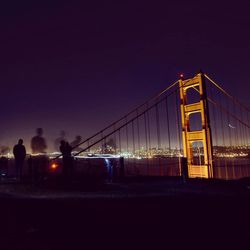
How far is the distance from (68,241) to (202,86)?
15848 millimetres

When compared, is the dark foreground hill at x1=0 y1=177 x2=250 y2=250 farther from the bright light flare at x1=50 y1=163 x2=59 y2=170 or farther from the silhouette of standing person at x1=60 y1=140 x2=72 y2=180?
the bright light flare at x1=50 y1=163 x2=59 y2=170

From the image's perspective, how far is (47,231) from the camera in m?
4.55

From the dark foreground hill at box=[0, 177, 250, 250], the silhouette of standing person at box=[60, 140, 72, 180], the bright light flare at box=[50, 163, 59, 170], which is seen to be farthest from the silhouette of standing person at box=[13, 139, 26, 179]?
the dark foreground hill at box=[0, 177, 250, 250]

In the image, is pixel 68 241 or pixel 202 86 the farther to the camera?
pixel 202 86

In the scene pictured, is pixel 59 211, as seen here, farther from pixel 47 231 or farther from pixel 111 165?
pixel 111 165

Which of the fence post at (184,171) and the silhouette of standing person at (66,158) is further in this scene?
the silhouette of standing person at (66,158)

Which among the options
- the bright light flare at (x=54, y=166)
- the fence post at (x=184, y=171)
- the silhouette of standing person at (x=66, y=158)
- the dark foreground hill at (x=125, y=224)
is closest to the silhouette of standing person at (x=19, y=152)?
the bright light flare at (x=54, y=166)

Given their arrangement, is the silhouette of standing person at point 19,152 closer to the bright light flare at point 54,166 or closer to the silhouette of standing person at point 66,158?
the bright light flare at point 54,166

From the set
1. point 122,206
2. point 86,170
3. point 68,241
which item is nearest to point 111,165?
point 86,170

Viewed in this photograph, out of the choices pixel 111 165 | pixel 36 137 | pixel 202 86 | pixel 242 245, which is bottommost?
pixel 242 245

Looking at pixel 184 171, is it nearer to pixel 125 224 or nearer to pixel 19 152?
pixel 19 152

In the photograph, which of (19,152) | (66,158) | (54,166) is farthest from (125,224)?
(54,166)

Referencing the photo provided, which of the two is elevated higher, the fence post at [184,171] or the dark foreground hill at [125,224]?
the fence post at [184,171]

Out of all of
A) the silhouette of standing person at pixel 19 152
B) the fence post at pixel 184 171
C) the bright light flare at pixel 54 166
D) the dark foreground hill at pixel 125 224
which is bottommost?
the dark foreground hill at pixel 125 224
